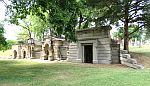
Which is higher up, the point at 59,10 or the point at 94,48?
the point at 59,10

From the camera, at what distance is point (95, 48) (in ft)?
85.2

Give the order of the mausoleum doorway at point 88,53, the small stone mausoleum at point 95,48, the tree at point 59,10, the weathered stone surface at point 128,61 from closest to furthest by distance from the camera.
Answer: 1. the tree at point 59,10
2. the weathered stone surface at point 128,61
3. the small stone mausoleum at point 95,48
4. the mausoleum doorway at point 88,53

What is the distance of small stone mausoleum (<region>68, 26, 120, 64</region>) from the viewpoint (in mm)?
24906

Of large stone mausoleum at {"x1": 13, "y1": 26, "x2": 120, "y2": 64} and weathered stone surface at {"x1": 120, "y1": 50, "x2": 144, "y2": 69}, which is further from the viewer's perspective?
large stone mausoleum at {"x1": 13, "y1": 26, "x2": 120, "y2": 64}

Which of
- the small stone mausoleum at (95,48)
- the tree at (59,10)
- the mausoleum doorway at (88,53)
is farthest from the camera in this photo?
the mausoleum doorway at (88,53)

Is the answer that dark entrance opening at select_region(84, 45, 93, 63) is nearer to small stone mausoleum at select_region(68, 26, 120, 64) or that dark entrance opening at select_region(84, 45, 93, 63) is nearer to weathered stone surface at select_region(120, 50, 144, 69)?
Answer: small stone mausoleum at select_region(68, 26, 120, 64)

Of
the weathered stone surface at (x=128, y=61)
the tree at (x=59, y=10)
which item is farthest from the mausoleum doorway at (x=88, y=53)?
the tree at (x=59, y=10)

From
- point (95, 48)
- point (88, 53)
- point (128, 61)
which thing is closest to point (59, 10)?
point (128, 61)

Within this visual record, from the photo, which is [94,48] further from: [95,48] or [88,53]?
[88,53]

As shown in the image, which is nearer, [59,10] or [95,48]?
[59,10]

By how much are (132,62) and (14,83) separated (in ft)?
36.6

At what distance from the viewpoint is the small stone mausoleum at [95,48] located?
24.9 meters

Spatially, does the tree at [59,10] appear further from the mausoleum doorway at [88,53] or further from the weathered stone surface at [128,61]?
the mausoleum doorway at [88,53]

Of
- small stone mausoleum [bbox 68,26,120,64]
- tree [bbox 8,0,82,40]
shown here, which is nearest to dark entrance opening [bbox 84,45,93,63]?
small stone mausoleum [bbox 68,26,120,64]
